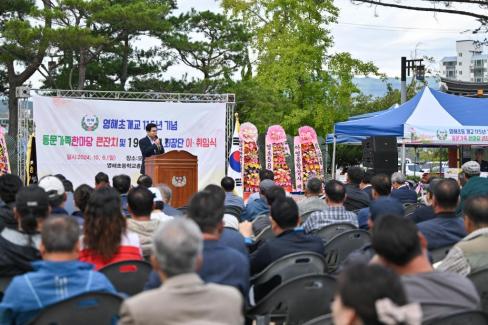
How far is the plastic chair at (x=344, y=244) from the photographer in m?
4.80

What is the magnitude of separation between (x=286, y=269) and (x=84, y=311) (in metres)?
1.54

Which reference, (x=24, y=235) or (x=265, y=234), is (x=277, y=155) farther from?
(x=24, y=235)

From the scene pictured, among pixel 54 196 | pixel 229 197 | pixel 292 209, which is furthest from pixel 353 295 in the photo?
pixel 229 197

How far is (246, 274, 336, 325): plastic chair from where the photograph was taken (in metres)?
3.39

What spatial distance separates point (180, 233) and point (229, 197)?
18.0 feet

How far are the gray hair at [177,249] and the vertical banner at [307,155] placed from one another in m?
13.5

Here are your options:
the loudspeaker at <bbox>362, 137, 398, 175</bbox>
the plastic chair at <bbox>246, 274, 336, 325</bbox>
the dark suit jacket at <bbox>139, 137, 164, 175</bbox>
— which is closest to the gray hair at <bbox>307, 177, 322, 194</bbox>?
the plastic chair at <bbox>246, 274, 336, 325</bbox>

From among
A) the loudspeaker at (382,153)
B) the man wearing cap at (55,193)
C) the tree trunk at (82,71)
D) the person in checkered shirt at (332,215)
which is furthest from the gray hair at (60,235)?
the tree trunk at (82,71)

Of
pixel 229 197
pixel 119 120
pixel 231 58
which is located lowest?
pixel 229 197

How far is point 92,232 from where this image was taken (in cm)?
372

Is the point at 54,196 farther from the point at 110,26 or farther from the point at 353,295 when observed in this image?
the point at 110,26

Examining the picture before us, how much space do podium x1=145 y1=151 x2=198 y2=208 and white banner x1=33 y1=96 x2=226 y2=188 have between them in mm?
3894

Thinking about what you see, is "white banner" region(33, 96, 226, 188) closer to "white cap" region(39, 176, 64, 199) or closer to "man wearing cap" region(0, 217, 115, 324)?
"white cap" region(39, 176, 64, 199)

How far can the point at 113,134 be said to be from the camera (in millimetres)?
14742
